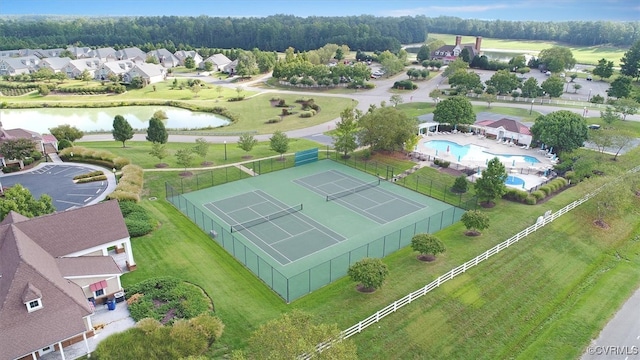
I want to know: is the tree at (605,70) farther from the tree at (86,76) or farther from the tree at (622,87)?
the tree at (86,76)

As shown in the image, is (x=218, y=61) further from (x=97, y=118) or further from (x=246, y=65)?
(x=97, y=118)

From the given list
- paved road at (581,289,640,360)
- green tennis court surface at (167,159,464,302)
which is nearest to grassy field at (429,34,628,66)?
green tennis court surface at (167,159,464,302)

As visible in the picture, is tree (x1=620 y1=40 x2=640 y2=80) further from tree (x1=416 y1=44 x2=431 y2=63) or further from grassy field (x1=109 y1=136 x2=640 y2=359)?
grassy field (x1=109 y1=136 x2=640 y2=359)

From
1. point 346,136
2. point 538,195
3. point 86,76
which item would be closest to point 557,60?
point 538,195

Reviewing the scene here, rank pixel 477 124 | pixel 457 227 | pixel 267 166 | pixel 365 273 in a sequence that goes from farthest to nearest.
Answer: pixel 477 124, pixel 267 166, pixel 457 227, pixel 365 273

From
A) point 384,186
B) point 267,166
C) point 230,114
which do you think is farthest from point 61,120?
point 384,186

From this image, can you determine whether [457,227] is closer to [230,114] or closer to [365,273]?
[365,273]

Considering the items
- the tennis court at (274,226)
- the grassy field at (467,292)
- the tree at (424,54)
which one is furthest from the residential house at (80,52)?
the grassy field at (467,292)
